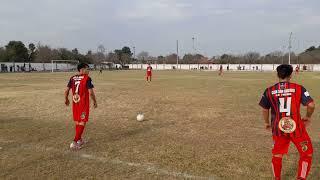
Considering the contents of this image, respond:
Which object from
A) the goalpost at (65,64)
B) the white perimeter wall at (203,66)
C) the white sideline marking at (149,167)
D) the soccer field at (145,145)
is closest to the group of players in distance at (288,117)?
the soccer field at (145,145)

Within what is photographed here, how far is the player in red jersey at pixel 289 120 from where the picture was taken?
502 cm

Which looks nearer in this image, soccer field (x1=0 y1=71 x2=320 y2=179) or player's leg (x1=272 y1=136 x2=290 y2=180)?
player's leg (x1=272 y1=136 x2=290 y2=180)

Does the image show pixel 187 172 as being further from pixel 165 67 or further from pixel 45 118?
pixel 165 67

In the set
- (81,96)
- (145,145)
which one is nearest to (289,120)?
(145,145)

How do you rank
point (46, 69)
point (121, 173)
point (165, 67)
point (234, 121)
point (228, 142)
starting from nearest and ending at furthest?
point (121, 173) → point (228, 142) → point (234, 121) → point (46, 69) → point (165, 67)

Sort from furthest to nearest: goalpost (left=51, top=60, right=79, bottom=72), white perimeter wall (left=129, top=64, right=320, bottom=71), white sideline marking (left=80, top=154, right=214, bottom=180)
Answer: white perimeter wall (left=129, top=64, right=320, bottom=71), goalpost (left=51, top=60, right=79, bottom=72), white sideline marking (left=80, top=154, right=214, bottom=180)

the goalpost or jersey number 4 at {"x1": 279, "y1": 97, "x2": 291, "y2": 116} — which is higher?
the goalpost

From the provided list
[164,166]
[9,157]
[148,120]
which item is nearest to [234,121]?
[148,120]

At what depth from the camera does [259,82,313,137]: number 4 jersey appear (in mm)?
5047

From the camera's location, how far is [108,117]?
11.8 meters

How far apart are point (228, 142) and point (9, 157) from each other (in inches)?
180

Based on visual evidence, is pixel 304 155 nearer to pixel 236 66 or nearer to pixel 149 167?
→ pixel 149 167

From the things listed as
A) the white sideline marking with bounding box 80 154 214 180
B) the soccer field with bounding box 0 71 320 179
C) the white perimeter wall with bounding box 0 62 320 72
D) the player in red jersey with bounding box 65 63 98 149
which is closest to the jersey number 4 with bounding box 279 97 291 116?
the soccer field with bounding box 0 71 320 179

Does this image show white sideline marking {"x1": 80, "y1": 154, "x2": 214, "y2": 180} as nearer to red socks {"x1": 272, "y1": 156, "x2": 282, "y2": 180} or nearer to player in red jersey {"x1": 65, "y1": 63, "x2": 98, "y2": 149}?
player in red jersey {"x1": 65, "y1": 63, "x2": 98, "y2": 149}
